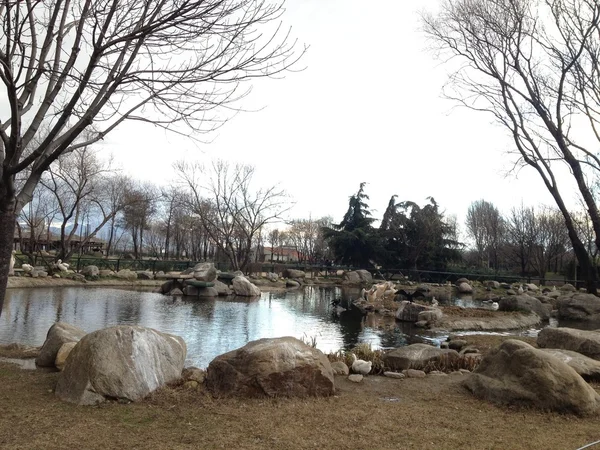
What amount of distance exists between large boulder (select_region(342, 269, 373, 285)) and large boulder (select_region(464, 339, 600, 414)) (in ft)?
102

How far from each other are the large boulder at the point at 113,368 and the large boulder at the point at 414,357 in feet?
11.7

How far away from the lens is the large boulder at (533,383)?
5113mm

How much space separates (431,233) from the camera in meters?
43.4

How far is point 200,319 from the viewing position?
1452cm

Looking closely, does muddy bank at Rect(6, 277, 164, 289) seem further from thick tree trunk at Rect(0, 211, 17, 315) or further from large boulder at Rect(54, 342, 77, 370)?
thick tree trunk at Rect(0, 211, 17, 315)

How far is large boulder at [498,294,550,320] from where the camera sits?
18719mm

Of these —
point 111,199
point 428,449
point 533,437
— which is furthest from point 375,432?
point 111,199

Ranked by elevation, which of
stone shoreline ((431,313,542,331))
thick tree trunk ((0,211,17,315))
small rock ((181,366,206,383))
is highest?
thick tree trunk ((0,211,17,315))

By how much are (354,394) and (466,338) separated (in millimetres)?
7344

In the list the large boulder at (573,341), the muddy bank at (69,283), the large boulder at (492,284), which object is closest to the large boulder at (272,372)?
the large boulder at (573,341)

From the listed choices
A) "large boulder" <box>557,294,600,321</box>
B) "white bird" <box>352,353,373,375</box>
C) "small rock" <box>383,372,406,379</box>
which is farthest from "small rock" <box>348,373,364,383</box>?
"large boulder" <box>557,294,600,321</box>

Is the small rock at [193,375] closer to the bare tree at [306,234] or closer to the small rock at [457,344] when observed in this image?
the small rock at [457,344]

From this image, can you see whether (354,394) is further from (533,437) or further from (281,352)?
(533,437)

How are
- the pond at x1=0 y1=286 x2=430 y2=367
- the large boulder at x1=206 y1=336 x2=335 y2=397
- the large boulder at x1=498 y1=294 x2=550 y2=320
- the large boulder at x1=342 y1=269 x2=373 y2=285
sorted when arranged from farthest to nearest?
the large boulder at x1=342 y1=269 x2=373 y2=285, the large boulder at x1=498 y1=294 x2=550 y2=320, the pond at x1=0 y1=286 x2=430 y2=367, the large boulder at x1=206 y1=336 x2=335 y2=397
